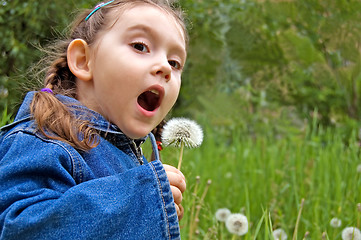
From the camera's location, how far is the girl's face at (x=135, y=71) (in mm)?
1147

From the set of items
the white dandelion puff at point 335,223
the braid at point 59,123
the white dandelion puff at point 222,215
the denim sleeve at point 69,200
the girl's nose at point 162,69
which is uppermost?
the girl's nose at point 162,69

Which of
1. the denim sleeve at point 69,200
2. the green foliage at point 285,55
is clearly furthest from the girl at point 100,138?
the green foliage at point 285,55

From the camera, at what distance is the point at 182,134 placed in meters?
1.32

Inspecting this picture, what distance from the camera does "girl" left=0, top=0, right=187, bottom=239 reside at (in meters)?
0.94

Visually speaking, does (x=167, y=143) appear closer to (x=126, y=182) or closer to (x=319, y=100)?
(x=126, y=182)

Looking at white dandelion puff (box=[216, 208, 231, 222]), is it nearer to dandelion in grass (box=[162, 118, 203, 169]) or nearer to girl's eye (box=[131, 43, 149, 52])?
dandelion in grass (box=[162, 118, 203, 169])

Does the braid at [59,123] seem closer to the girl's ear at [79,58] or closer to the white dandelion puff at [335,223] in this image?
the girl's ear at [79,58]

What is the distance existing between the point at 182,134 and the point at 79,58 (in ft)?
1.15

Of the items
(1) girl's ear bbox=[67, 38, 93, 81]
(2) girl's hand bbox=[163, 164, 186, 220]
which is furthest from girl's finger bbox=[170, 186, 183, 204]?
(1) girl's ear bbox=[67, 38, 93, 81]

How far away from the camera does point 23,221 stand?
907mm

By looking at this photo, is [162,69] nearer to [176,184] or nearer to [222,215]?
[176,184]

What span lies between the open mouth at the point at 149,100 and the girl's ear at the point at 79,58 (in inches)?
6.2

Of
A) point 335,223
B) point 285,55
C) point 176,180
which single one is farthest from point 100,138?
point 285,55

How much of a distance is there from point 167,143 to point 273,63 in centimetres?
279
